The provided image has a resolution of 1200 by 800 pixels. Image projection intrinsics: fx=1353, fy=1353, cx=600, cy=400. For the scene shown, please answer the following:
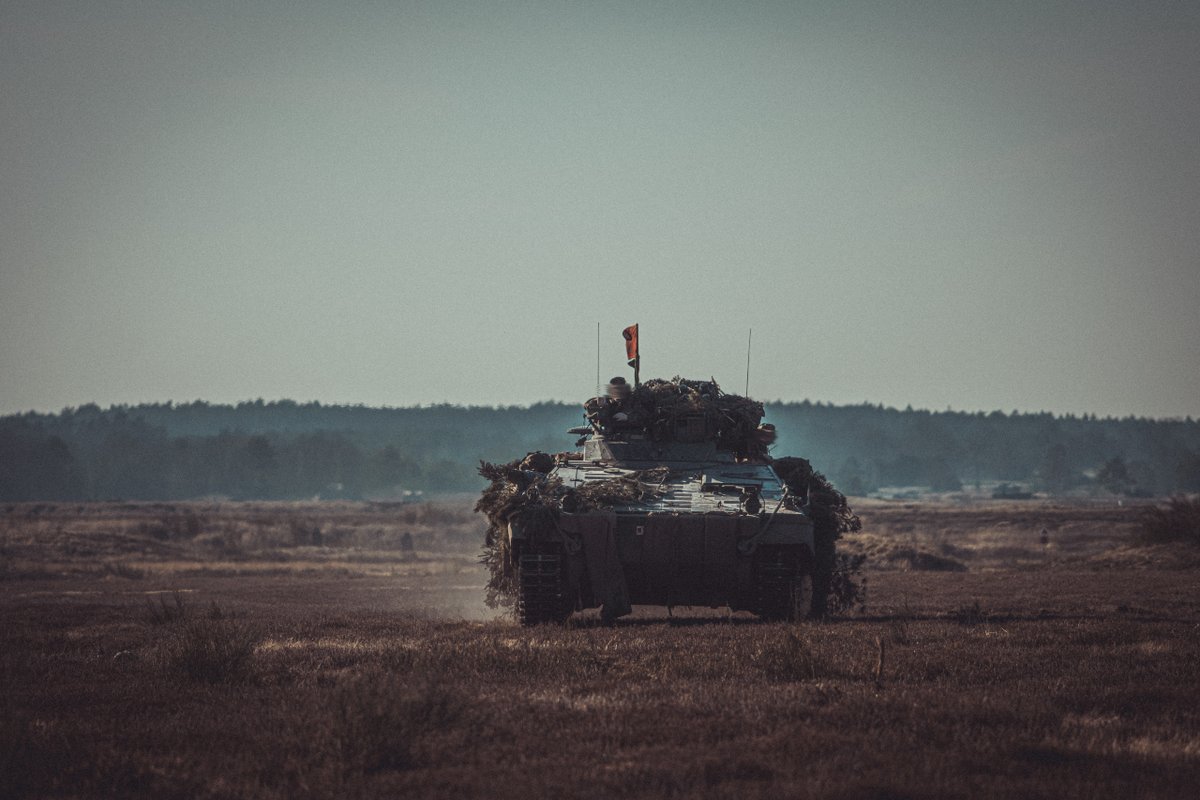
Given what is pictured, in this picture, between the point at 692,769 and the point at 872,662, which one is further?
Answer: the point at 872,662

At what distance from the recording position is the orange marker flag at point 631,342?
2343cm

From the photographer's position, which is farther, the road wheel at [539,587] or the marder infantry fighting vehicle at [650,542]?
the road wheel at [539,587]

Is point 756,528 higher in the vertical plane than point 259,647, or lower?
higher

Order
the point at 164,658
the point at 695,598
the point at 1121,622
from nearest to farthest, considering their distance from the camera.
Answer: the point at 164,658
the point at 1121,622
the point at 695,598

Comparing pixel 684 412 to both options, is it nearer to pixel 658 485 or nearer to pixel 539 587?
pixel 658 485

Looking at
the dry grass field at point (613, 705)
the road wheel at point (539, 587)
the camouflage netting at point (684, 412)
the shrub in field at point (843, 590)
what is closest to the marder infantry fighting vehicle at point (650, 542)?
the road wheel at point (539, 587)

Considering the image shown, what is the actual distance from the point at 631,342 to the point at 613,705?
1395 centimetres

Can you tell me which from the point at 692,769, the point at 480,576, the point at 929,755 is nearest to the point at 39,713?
the point at 692,769

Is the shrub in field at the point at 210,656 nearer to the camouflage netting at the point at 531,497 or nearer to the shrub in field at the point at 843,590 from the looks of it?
the camouflage netting at the point at 531,497

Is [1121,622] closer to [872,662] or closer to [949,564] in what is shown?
[872,662]

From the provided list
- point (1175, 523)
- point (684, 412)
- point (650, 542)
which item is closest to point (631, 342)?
point (684, 412)

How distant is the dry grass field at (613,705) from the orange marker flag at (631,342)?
523 centimetres

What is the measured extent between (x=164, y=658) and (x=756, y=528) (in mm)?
7575

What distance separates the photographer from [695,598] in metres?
18.4
